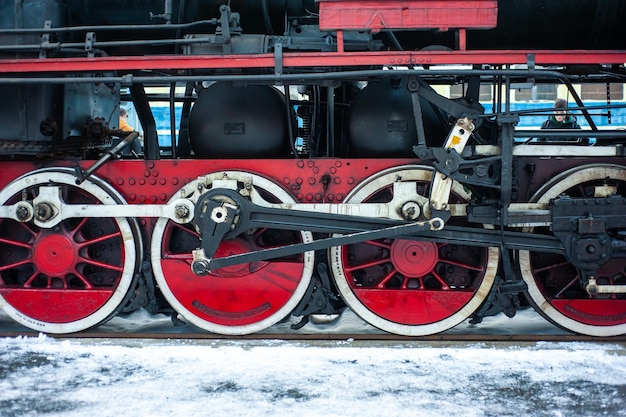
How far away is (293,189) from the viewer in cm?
459

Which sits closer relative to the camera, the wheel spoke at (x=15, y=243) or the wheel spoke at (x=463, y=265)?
the wheel spoke at (x=463, y=265)

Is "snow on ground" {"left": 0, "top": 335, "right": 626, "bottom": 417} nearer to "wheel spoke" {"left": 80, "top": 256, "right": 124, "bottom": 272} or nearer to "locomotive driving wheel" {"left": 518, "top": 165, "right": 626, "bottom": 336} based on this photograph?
"locomotive driving wheel" {"left": 518, "top": 165, "right": 626, "bottom": 336}

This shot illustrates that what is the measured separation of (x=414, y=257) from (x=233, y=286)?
4.06 ft

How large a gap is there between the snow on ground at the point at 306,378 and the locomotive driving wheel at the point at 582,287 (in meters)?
0.19

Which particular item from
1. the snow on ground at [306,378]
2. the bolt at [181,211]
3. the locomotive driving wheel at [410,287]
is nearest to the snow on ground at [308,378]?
the snow on ground at [306,378]

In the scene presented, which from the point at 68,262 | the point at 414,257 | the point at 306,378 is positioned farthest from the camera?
the point at 68,262

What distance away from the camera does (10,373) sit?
3936 millimetres

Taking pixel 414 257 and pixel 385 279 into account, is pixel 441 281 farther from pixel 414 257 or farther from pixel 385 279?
pixel 385 279

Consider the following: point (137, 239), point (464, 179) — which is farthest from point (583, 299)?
point (137, 239)

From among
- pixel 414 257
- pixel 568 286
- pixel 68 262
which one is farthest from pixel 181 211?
pixel 568 286

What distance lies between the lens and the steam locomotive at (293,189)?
4.26 meters

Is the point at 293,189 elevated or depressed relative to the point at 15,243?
elevated

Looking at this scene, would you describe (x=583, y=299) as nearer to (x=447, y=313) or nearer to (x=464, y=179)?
(x=447, y=313)

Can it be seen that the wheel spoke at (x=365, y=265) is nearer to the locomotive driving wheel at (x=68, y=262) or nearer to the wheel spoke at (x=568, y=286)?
the wheel spoke at (x=568, y=286)
